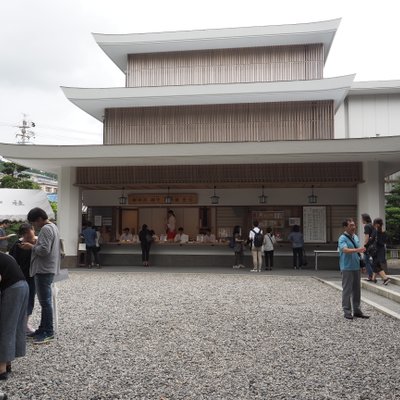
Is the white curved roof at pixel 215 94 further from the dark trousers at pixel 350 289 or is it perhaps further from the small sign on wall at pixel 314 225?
the dark trousers at pixel 350 289

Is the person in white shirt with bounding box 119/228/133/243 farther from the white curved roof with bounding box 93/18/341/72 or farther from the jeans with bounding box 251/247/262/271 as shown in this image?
the white curved roof with bounding box 93/18/341/72

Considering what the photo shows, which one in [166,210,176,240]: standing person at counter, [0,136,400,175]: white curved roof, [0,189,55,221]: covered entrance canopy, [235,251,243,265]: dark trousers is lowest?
[235,251,243,265]: dark trousers

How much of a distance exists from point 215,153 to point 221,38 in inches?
246

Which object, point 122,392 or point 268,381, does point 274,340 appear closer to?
point 268,381

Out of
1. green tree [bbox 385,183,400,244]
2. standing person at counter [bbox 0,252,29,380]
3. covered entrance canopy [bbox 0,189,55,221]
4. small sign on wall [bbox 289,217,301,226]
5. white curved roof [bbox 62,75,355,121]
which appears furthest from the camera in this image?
green tree [bbox 385,183,400,244]

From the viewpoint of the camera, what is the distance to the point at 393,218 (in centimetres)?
2269

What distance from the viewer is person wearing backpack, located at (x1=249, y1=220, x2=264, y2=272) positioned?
14.8m

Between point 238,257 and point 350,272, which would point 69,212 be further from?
point 350,272

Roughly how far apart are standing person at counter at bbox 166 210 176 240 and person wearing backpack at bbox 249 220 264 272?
11.5 ft

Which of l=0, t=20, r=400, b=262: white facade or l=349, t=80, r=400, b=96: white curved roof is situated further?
l=349, t=80, r=400, b=96: white curved roof

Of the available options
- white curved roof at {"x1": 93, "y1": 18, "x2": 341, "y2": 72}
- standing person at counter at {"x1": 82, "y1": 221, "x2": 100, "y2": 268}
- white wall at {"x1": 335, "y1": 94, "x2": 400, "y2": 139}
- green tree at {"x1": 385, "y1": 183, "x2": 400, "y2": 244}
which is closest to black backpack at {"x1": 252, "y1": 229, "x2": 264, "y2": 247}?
standing person at counter at {"x1": 82, "y1": 221, "x2": 100, "y2": 268}

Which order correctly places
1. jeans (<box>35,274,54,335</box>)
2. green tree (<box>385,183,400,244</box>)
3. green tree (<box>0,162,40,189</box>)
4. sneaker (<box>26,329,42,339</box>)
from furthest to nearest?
green tree (<box>0,162,40,189</box>), green tree (<box>385,183,400,244</box>), sneaker (<box>26,329,42,339</box>), jeans (<box>35,274,54,335</box>)

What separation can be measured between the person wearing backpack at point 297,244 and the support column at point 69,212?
303 inches

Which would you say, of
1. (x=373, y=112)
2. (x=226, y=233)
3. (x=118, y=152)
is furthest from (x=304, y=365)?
(x=373, y=112)
